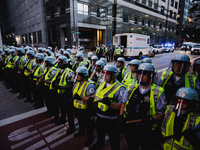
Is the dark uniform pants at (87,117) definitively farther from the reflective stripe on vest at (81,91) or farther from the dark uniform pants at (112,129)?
the dark uniform pants at (112,129)

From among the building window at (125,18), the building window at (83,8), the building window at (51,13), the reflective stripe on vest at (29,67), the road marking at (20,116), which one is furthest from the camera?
the building window at (125,18)

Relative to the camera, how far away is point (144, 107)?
7.16 ft

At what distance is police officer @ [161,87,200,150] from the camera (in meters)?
1.64

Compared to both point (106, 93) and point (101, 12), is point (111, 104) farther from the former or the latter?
point (101, 12)

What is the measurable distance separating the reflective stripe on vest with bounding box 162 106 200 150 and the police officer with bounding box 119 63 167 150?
0.72 ft

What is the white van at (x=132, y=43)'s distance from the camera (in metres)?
17.3

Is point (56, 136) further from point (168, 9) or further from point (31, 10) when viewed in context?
point (168, 9)

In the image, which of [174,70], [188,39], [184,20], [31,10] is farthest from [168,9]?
[174,70]

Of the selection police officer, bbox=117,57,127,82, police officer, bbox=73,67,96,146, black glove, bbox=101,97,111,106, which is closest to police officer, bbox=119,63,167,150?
black glove, bbox=101,97,111,106

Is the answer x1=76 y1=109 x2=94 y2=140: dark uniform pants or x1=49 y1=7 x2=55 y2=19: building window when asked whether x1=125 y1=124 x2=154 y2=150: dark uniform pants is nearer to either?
x1=76 y1=109 x2=94 y2=140: dark uniform pants

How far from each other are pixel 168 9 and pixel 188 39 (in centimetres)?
3485

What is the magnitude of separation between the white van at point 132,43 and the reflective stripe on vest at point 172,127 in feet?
53.8

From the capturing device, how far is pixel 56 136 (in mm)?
3703

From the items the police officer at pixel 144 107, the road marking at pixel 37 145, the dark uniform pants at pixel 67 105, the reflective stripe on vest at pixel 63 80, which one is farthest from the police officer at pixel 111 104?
the road marking at pixel 37 145
